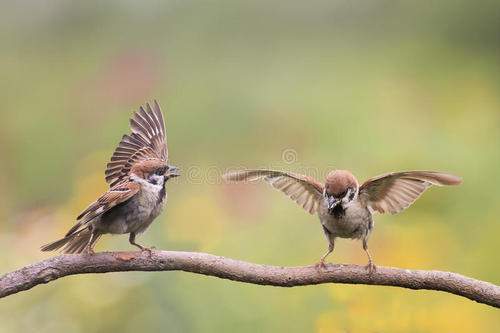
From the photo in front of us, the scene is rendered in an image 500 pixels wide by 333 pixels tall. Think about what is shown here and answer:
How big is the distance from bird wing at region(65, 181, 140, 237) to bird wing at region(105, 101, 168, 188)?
46cm

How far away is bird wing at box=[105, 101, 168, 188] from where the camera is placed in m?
4.60

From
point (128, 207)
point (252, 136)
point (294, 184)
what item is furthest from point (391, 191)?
point (252, 136)

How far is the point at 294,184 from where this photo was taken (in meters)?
4.34

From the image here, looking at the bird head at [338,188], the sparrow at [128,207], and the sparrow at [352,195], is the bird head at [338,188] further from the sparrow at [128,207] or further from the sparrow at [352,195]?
the sparrow at [128,207]

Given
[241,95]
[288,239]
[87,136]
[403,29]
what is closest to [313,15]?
[403,29]

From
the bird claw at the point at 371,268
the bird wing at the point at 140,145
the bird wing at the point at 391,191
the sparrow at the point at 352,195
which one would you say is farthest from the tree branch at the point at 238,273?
the bird wing at the point at 140,145

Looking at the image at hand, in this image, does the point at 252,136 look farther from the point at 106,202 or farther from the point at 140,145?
the point at 106,202

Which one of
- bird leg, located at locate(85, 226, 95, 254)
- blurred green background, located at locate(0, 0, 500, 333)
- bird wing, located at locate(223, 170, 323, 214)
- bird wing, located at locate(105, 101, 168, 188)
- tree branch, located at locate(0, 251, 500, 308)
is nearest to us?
tree branch, located at locate(0, 251, 500, 308)

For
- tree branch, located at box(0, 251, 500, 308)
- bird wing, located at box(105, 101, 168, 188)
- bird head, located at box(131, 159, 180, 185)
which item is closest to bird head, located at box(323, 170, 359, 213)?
tree branch, located at box(0, 251, 500, 308)

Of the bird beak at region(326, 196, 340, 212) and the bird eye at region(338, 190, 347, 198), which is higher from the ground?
the bird eye at region(338, 190, 347, 198)

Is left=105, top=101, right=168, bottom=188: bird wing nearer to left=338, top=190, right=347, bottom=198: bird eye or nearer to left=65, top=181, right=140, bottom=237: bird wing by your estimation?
left=65, top=181, right=140, bottom=237: bird wing

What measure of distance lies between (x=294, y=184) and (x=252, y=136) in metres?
3.90

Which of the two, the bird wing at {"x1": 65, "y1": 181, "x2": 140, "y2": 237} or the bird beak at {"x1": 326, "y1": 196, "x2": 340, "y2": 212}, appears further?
the bird beak at {"x1": 326, "y1": 196, "x2": 340, "y2": 212}

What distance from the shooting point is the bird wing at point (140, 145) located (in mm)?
4598
